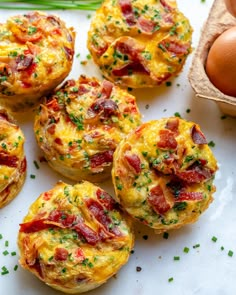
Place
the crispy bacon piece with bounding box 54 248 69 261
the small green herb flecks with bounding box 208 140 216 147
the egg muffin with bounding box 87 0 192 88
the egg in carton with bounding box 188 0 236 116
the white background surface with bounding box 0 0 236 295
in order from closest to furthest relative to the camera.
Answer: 1. the crispy bacon piece with bounding box 54 248 69 261
2. the white background surface with bounding box 0 0 236 295
3. the egg in carton with bounding box 188 0 236 116
4. the egg muffin with bounding box 87 0 192 88
5. the small green herb flecks with bounding box 208 140 216 147

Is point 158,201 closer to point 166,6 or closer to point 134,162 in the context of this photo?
point 134,162

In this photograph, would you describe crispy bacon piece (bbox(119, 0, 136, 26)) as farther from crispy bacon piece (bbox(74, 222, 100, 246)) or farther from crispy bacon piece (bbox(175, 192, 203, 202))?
crispy bacon piece (bbox(74, 222, 100, 246))

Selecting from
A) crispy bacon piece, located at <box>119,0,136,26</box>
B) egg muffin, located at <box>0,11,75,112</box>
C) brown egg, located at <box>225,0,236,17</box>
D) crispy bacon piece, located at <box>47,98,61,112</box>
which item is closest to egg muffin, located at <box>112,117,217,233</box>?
crispy bacon piece, located at <box>47,98,61,112</box>

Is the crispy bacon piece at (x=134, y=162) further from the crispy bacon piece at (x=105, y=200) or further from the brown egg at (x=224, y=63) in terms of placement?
the brown egg at (x=224, y=63)

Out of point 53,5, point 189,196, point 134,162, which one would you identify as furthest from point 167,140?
point 53,5

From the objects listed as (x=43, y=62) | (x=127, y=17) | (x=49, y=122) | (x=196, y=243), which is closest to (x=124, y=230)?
(x=196, y=243)

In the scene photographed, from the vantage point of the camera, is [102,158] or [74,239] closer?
[74,239]

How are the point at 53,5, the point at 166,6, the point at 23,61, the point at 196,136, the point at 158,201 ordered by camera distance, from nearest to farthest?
the point at 158,201 → the point at 196,136 → the point at 23,61 → the point at 166,6 → the point at 53,5
